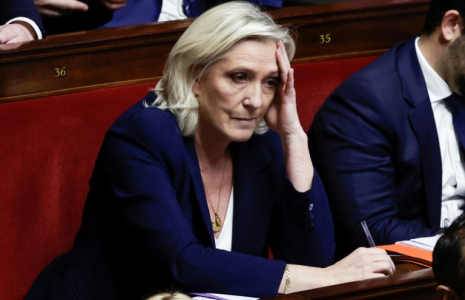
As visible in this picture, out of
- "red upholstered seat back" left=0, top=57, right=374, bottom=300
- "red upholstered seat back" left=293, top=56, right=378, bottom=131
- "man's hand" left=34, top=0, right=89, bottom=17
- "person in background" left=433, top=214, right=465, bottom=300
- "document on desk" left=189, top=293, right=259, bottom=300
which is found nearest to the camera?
"person in background" left=433, top=214, right=465, bottom=300

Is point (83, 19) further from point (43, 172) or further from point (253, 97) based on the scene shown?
point (253, 97)


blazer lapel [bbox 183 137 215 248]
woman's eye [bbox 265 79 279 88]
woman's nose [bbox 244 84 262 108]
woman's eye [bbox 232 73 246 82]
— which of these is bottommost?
blazer lapel [bbox 183 137 215 248]

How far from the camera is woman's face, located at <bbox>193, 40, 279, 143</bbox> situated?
163cm

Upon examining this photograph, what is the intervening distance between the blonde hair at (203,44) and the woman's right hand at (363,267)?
0.42 meters

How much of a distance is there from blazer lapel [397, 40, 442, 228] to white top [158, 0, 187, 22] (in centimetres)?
98

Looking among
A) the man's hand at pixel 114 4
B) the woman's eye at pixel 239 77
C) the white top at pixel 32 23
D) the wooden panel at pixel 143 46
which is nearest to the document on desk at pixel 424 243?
the woman's eye at pixel 239 77

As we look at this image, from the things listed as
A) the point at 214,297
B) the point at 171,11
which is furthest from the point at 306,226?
the point at 171,11

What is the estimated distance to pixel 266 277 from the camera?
1.44 metres

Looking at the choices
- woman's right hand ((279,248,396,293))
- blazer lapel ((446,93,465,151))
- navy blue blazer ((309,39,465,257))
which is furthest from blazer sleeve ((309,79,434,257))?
woman's right hand ((279,248,396,293))

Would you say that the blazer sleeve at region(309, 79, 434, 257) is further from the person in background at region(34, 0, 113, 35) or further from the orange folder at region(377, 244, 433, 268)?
the person in background at region(34, 0, 113, 35)

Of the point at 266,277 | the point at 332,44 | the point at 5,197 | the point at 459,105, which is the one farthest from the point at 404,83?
the point at 5,197

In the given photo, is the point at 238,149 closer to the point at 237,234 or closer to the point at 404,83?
the point at 237,234

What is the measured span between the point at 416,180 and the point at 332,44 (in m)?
0.53

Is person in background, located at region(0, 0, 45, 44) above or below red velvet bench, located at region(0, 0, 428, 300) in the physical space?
above
